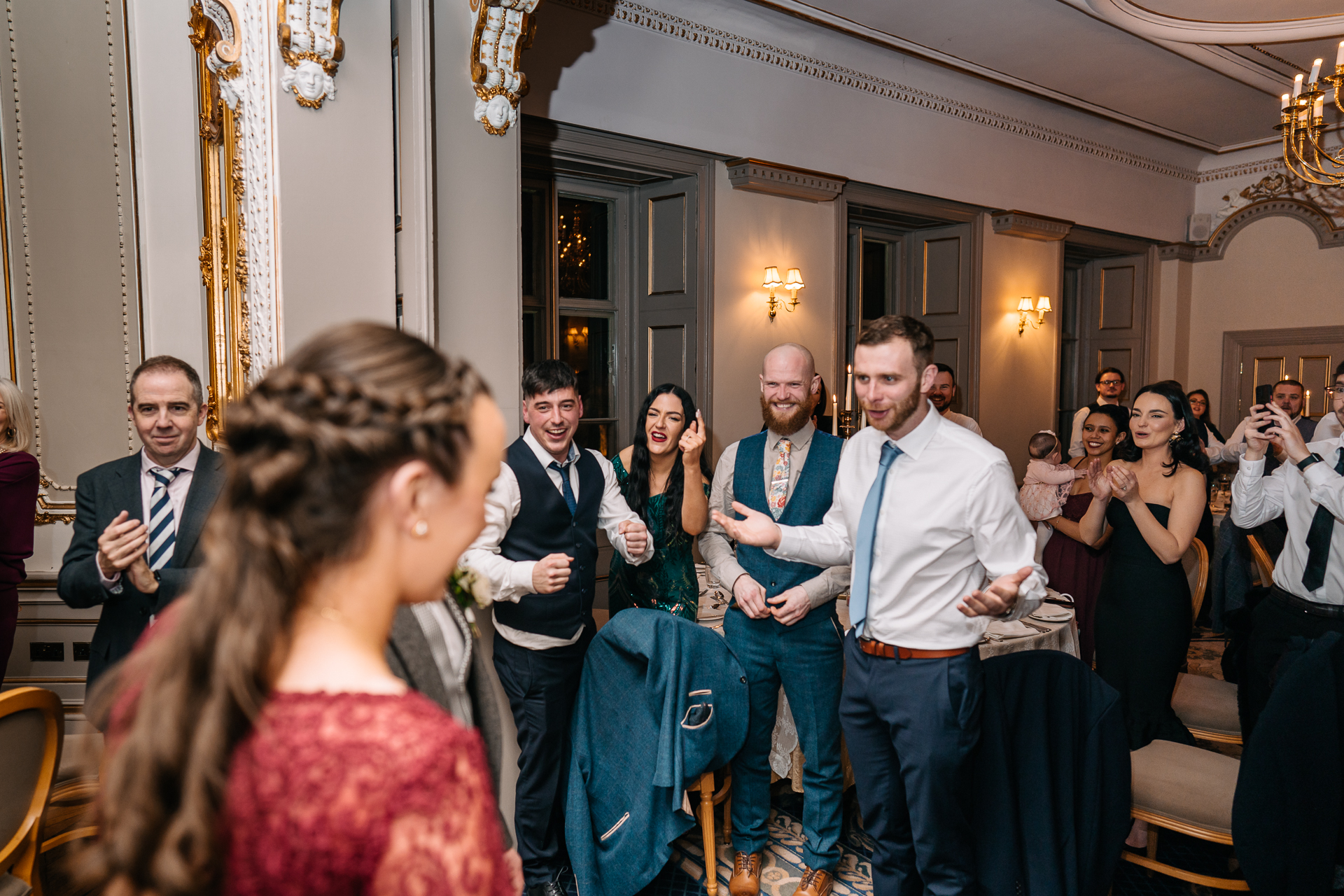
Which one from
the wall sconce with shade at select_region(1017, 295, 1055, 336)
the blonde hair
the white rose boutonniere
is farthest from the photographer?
the wall sconce with shade at select_region(1017, 295, 1055, 336)

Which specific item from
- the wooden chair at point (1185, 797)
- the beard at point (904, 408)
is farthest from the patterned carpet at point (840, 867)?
the beard at point (904, 408)

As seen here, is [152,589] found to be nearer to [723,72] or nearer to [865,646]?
[865,646]

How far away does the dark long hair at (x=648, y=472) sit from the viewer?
9.55 ft

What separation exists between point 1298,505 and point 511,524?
2547 mm

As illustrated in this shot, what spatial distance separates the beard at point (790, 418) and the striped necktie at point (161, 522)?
1.73 meters

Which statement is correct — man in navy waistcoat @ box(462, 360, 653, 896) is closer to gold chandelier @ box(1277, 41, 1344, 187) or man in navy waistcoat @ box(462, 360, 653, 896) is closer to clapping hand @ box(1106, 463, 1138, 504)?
clapping hand @ box(1106, 463, 1138, 504)

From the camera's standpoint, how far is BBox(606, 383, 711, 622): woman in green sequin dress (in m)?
2.75

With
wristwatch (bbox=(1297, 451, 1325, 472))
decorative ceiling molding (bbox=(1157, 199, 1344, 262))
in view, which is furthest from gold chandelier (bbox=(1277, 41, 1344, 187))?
decorative ceiling molding (bbox=(1157, 199, 1344, 262))

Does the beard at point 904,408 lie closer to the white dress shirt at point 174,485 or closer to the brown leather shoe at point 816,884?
the brown leather shoe at point 816,884

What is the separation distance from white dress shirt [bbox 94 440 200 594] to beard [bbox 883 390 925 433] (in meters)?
1.87

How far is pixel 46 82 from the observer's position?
122 inches

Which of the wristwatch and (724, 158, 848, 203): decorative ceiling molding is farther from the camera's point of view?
(724, 158, 848, 203): decorative ceiling molding

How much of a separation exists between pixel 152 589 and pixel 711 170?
3.79 m

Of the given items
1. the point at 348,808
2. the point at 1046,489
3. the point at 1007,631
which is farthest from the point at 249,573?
the point at 1046,489
